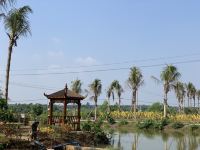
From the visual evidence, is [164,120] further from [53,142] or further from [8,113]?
[53,142]

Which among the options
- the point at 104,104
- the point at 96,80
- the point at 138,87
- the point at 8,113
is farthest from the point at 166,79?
the point at 8,113

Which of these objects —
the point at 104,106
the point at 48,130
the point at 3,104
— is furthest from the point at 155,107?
the point at 48,130

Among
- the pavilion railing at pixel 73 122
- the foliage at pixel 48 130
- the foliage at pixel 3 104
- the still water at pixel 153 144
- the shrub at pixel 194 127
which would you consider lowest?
→ the still water at pixel 153 144

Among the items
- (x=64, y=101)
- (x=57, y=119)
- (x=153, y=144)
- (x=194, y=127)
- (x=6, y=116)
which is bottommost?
(x=153, y=144)

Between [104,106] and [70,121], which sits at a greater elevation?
[104,106]

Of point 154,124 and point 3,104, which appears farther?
point 154,124

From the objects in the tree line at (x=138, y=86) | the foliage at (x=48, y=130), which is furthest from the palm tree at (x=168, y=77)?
the foliage at (x=48, y=130)

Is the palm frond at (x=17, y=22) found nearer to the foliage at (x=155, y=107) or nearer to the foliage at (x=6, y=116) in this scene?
the foliage at (x=6, y=116)

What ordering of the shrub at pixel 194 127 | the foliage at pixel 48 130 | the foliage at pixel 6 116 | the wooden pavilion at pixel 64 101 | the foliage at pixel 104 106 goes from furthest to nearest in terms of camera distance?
the foliage at pixel 104 106 < the shrub at pixel 194 127 < the wooden pavilion at pixel 64 101 < the foliage at pixel 6 116 < the foliage at pixel 48 130

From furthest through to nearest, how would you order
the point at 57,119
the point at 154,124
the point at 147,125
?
the point at 147,125 → the point at 154,124 → the point at 57,119

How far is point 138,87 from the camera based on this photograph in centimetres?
5800

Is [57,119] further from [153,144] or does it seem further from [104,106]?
[104,106]

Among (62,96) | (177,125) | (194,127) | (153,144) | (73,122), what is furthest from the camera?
(177,125)

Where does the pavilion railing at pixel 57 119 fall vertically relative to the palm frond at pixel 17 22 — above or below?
below
